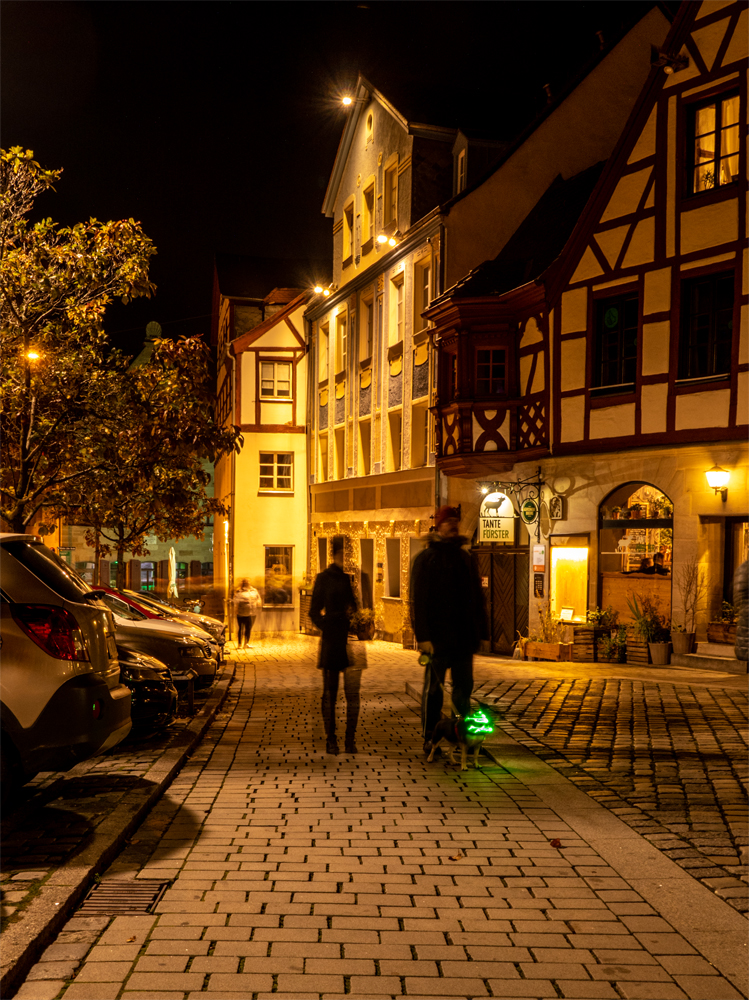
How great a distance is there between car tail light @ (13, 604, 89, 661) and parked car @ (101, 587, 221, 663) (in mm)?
8259

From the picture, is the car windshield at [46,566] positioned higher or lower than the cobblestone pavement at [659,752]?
higher

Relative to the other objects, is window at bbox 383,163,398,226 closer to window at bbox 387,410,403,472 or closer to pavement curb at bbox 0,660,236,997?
window at bbox 387,410,403,472

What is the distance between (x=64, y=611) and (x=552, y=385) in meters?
15.8

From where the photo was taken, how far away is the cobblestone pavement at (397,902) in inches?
158

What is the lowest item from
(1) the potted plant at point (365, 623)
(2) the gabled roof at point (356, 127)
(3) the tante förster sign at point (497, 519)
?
(1) the potted plant at point (365, 623)

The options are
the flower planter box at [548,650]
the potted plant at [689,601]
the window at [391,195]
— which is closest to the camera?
the potted plant at [689,601]

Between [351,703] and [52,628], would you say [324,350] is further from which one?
[52,628]

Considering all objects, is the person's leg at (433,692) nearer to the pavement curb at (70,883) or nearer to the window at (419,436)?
the pavement curb at (70,883)

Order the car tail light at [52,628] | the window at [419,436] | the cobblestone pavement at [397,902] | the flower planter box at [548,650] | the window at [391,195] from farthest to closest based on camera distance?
the window at [391,195] < the window at [419,436] < the flower planter box at [548,650] < the car tail light at [52,628] < the cobblestone pavement at [397,902]

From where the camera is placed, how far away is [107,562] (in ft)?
194

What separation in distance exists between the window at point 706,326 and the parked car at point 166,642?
9.59 meters

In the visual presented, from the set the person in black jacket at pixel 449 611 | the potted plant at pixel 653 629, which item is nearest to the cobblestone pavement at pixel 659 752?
the person in black jacket at pixel 449 611

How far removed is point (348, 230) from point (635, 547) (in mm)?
17915

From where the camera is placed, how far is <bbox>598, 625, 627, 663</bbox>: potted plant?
1833 cm
